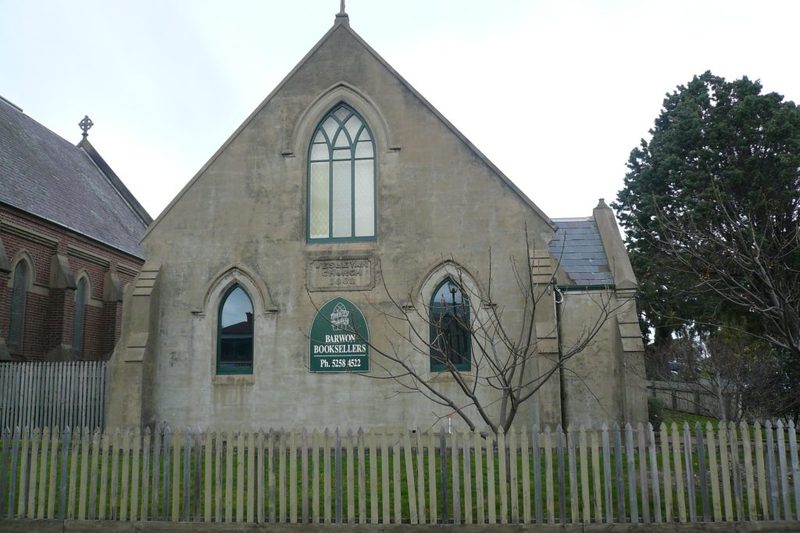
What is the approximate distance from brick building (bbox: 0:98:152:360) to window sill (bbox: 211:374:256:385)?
29.6 ft

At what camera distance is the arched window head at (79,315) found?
2671 centimetres

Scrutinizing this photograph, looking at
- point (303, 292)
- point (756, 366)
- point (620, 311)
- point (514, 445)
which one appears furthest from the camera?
point (756, 366)

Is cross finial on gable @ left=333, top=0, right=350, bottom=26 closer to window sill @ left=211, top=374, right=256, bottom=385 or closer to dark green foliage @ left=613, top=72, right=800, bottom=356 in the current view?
window sill @ left=211, top=374, right=256, bottom=385

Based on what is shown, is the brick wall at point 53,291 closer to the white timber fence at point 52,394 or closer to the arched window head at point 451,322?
the white timber fence at point 52,394

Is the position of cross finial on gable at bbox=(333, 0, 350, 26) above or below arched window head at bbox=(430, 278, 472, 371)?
above

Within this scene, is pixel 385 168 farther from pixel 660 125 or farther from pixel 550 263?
pixel 660 125

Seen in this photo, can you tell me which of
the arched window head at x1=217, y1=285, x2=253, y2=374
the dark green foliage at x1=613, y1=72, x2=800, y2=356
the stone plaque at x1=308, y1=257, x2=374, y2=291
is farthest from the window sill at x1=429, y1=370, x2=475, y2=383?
the dark green foliage at x1=613, y1=72, x2=800, y2=356

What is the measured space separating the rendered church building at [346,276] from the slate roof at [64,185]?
10.2m

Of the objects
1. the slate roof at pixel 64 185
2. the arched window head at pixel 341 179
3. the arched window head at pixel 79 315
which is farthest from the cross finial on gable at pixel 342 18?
the arched window head at pixel 79 315

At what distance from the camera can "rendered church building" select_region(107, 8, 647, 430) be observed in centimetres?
1558

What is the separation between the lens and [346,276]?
1623 cm

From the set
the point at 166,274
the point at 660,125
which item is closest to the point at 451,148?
the point at 166,274

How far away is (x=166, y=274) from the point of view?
16656 mm

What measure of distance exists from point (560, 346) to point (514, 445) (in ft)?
20.6
